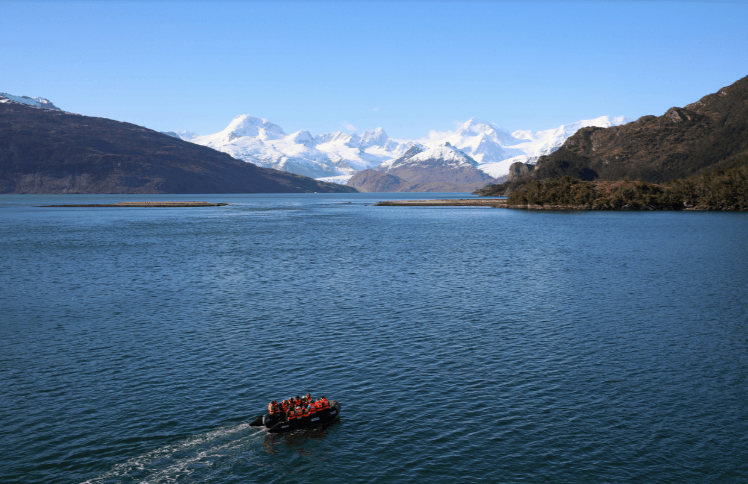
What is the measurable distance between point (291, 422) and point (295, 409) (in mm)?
799

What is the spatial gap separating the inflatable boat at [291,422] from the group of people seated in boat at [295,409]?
0.18 metres

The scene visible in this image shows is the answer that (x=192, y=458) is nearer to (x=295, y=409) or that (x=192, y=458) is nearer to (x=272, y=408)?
(x=272, y=408)

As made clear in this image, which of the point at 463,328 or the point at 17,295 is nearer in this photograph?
the point at 463,328

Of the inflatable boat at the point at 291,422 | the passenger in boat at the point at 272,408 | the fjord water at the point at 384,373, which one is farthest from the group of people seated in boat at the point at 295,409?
the fjord water at the point at 384,373

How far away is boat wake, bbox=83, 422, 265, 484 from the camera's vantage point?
94.2 ft

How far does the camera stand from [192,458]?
100ft

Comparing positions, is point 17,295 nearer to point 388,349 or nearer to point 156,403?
point 156,403

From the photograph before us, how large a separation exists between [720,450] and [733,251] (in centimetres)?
10038

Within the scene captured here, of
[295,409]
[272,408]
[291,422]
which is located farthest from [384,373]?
[272,408]

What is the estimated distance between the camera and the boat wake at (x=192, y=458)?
28703mm

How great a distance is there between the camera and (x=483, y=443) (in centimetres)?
3181

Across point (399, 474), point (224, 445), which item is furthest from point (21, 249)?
point (399, 474)

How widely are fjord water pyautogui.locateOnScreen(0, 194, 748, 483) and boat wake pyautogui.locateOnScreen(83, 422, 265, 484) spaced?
0.37 ft

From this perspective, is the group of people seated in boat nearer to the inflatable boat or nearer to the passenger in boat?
the passenger in boat
